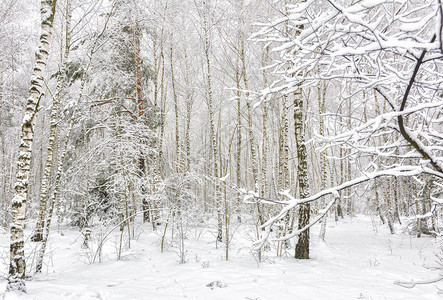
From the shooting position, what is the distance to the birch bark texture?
12.6 ft

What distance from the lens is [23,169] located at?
4047 mm

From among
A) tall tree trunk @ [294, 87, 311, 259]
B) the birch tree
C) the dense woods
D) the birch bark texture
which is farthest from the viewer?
tall tree trunk @ [294, 87, 311, 259]

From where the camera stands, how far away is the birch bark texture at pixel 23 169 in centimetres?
385

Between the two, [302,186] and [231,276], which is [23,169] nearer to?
[231,276]

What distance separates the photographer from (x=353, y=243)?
10.2 metres

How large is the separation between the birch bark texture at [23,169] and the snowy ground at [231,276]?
0.41 metres

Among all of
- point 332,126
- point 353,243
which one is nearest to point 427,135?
point 332,126

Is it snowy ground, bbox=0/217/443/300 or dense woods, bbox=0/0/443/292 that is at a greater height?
dense woods, bbox=0/0/443/292

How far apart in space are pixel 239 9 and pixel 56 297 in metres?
8.82

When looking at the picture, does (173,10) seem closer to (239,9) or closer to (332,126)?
(239,9)

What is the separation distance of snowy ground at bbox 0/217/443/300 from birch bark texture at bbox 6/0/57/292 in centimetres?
41

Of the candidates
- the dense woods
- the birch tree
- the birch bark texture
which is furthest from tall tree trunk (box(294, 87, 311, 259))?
the birch bark texture

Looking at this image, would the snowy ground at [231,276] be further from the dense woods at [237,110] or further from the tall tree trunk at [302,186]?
the dense woods at [237,110]

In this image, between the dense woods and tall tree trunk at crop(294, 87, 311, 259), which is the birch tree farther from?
tall tree trunk at crop(294, 87, 311, 259)
